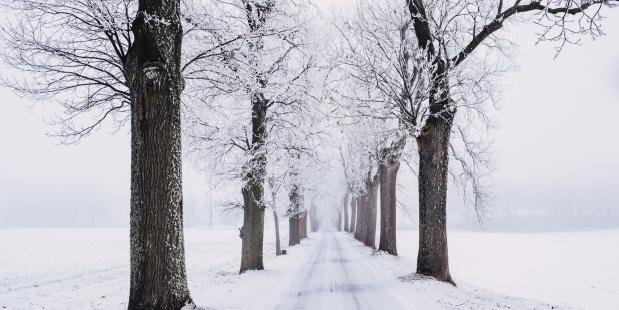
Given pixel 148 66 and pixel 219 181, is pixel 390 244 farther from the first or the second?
pixel 148 66

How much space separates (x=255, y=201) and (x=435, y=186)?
567 centimetres

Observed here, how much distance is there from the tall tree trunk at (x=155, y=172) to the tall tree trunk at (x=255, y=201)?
7.24 metres

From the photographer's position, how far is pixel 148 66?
19.4 feet

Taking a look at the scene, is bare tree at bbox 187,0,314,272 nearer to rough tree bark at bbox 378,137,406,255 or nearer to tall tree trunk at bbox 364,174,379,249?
rough tree bark at bbox 378,137,406,255

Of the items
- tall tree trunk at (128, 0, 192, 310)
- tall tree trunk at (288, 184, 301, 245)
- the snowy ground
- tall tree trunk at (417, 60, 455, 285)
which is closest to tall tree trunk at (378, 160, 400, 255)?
the snowy ground

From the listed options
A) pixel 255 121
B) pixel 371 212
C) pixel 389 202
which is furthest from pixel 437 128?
pixel 371 212

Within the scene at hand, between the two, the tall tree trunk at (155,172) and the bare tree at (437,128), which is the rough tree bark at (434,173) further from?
the tall tree trunk at (155,172)

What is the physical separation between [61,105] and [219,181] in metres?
5.80

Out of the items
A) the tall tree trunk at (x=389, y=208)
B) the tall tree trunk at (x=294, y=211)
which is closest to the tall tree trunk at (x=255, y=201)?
the tall tree trunk at (x=389, y=208)

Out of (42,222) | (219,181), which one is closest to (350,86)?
(219,181)

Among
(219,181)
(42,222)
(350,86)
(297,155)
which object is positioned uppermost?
A: (350,86)

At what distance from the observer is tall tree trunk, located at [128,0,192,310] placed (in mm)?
5754

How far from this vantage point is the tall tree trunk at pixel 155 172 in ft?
18.9

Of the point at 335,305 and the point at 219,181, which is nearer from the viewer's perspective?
the point at 335,305
